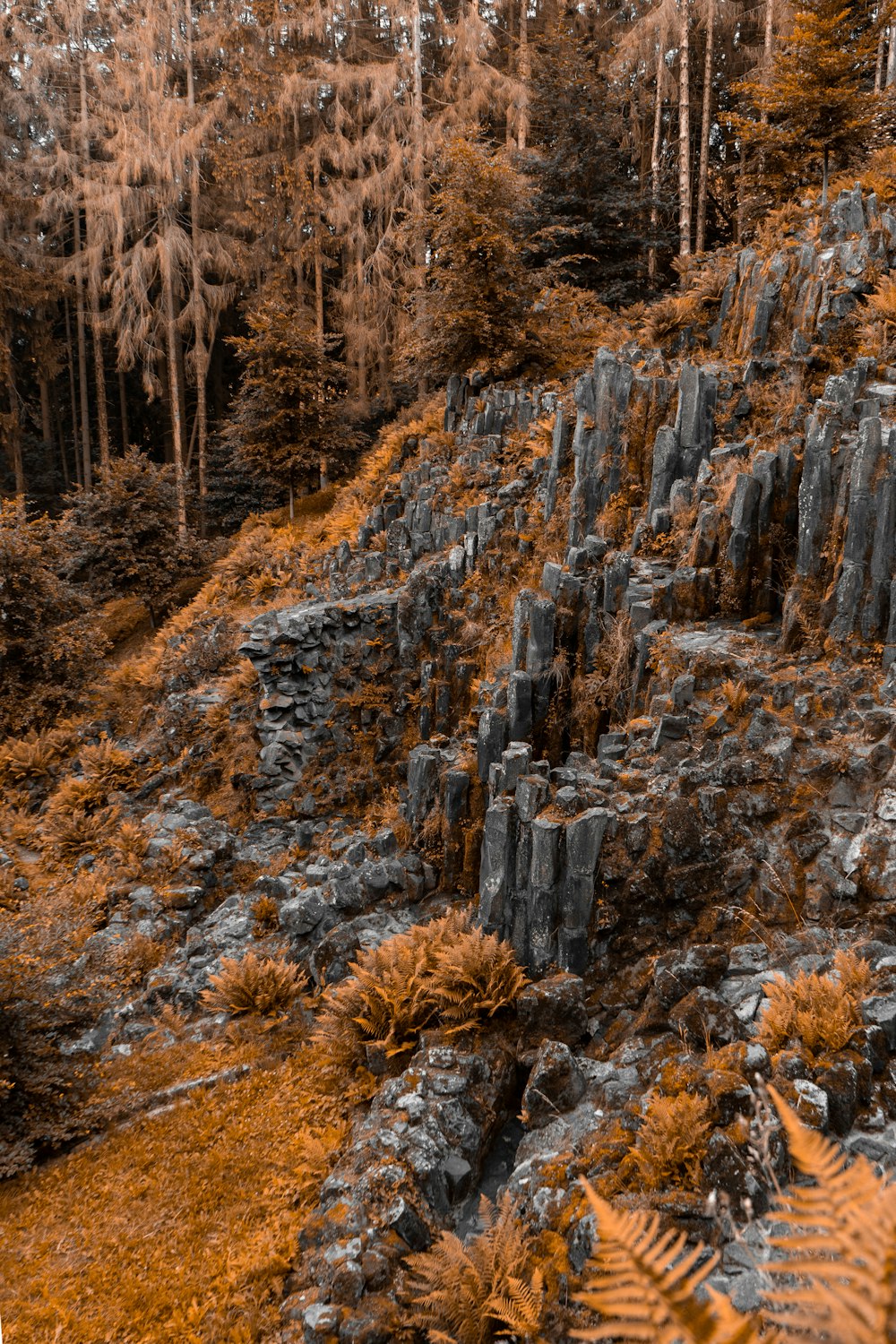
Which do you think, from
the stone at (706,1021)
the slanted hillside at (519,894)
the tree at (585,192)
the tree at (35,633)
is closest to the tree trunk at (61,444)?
the tree at (35,633)

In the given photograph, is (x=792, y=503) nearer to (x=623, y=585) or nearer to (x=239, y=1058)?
(x=623, y=585)

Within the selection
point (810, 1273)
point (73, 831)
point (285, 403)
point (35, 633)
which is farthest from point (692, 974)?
point (285, 403)

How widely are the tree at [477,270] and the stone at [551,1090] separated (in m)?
14.1

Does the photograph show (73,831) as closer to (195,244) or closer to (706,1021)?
(706,1021)

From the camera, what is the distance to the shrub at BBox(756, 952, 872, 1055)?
463 cm

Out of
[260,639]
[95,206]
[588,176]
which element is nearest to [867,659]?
[260,639]

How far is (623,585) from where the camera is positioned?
9578 mm

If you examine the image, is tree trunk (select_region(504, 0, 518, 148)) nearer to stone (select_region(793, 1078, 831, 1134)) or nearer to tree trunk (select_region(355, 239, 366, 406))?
tree trunk (select_region(355, 239, 366, 406))

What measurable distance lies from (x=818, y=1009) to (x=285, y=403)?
1915 centimetres

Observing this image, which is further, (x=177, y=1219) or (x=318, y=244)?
(x=318, y=244)

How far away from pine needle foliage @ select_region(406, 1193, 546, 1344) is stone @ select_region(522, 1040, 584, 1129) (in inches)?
38.4

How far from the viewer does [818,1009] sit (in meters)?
4.82

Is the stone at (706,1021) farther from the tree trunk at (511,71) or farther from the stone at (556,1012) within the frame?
the tree trunk at (511,71)

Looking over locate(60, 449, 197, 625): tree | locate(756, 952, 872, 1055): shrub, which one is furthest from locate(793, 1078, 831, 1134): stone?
locate(60, 449, 197, 625): tree
